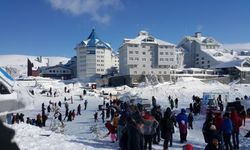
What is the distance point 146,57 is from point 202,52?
23.0 m

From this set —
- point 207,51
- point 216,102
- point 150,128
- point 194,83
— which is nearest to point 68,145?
point 150,128

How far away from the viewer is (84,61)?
4156 inches

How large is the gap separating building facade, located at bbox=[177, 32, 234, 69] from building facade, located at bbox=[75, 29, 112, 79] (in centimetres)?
2400

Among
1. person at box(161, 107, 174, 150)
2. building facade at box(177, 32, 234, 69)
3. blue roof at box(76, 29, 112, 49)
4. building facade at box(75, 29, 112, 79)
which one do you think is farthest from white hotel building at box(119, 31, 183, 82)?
person at box(161, 107, 174, 150)

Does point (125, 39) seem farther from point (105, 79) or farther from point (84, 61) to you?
point (84, 61)

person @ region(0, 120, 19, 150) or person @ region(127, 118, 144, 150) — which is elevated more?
person @ region(0, 120, 19, 150)

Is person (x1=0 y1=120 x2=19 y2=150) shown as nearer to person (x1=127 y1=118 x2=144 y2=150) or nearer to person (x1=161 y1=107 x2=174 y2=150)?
person (x1=127 y1=118 x2=144 y2=150)

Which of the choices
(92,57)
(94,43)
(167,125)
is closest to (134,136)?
(167,125)

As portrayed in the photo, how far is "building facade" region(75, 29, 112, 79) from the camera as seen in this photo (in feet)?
338

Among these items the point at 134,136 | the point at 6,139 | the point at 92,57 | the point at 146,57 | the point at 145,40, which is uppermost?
the point at 145,40

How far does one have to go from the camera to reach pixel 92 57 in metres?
105

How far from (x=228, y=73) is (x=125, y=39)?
1037 inches

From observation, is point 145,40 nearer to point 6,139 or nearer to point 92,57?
point 92,57

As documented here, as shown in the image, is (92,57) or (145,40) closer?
(145,40)
